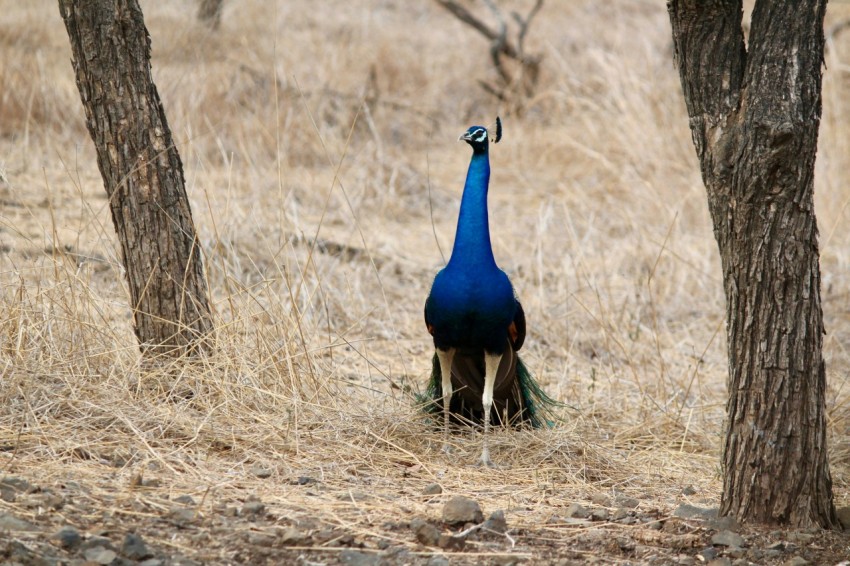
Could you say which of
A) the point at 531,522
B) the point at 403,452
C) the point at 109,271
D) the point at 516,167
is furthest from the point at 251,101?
the point at 531,522

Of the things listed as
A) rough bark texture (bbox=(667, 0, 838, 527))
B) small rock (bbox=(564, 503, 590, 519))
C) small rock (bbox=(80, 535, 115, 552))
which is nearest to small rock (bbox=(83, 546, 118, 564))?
small rock (bbox=(80, 535, 115, 552))

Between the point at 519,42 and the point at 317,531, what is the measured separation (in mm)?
7992

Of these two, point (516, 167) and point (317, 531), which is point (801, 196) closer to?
point (317, 531)

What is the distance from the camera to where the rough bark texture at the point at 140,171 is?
12.6 feet

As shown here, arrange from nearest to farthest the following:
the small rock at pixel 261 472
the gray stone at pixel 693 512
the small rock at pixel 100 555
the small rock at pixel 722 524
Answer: the small rock at pixel 100 555
the small rock at pixel 722 524
the gray stone at pixel 693 512
the small rock at pixel 261 472

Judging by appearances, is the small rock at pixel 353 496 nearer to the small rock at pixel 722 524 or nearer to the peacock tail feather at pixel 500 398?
the small rock at pixel 722 524

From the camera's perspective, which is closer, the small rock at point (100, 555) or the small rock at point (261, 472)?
the small rock at point (100, 555)

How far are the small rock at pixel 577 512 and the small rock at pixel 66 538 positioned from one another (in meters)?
1.54

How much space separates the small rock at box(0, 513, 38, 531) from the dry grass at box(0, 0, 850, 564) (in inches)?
17.1

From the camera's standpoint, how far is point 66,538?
2633 millimetres

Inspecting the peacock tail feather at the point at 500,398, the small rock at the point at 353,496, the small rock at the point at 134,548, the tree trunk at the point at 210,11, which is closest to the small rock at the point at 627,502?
the small rock at the point at 353,496

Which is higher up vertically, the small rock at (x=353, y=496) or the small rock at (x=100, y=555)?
the small rock at (x=353, y=496)

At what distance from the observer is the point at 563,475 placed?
3.88 metres

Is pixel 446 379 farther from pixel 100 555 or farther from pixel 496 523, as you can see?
pixel 100 555
